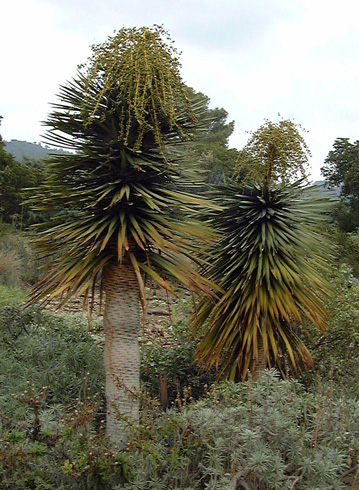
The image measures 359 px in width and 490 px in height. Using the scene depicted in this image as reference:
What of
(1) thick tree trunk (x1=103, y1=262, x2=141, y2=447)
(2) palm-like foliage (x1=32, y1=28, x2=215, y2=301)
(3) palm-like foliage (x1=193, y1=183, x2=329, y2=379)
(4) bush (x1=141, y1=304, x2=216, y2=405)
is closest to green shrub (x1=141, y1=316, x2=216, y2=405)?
(4) bush (x1=141, y1=304, x2=216, y2=405)

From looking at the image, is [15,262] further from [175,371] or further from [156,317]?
[175,371]

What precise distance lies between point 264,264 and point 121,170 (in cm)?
157

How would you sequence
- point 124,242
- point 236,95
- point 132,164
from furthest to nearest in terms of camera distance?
point 236,95, point 132,164, point 124,242

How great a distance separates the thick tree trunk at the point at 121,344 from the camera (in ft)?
13.5

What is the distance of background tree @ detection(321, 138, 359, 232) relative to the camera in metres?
18.3

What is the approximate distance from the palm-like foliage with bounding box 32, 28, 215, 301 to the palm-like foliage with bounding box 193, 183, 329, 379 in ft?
2.34

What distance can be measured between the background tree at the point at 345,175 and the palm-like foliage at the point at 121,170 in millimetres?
14771

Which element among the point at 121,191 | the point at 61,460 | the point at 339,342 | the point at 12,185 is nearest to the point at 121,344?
the point at 61,460

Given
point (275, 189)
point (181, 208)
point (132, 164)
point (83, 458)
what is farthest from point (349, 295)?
point (83, 458)

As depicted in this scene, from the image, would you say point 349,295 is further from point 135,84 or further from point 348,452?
point 135,84

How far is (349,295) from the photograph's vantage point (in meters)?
6.18

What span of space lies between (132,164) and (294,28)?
3.24 m

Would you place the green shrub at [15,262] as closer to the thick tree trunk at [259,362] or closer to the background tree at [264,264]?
the background tree at [264,264]

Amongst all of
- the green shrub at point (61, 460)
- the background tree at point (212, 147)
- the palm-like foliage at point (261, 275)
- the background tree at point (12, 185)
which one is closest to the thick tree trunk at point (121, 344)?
the green shrub at point (61, 460)
